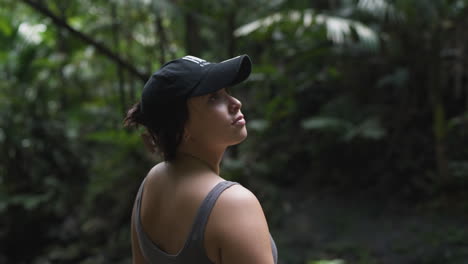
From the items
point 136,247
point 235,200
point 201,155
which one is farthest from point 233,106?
point 136,247

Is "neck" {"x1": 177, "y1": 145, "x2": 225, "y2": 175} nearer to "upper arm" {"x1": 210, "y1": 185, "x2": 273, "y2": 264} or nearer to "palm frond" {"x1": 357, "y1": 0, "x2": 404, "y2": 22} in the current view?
"upper arm" {"x1": 210, "y1": 185, "x2": 273, "y2": 264}

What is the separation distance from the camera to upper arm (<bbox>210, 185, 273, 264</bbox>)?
3.07 ft

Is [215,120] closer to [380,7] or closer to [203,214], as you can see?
[203,214]

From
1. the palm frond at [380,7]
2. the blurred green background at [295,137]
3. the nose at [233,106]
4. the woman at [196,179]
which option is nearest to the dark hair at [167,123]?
the woman at [196,179]

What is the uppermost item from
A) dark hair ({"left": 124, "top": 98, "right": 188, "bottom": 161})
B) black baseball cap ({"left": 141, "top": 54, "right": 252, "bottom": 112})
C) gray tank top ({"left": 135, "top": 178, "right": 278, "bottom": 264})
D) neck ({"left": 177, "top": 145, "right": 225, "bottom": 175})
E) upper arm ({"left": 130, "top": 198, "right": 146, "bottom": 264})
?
black baseball cap ({"left": 141, "top": 54, "right": 252, "bottom": 112})

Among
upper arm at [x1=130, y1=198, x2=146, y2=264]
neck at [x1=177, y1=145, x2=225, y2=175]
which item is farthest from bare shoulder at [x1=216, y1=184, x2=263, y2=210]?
upper arm at [x1=130, y1=198, x2=146, y2=264]

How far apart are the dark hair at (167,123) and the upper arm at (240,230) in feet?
0.75

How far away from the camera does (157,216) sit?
1.13 meters

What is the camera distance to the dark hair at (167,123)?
1066 millimetres

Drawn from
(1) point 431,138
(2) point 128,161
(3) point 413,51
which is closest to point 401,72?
(3) point 413,51

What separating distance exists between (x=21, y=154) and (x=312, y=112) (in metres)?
5.27

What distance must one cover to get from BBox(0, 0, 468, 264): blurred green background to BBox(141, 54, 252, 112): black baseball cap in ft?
11.9

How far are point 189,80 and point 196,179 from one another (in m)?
0.25

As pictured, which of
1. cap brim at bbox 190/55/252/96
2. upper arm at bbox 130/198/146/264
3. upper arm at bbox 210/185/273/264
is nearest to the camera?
upper arm at bbox 210/185/273/264
